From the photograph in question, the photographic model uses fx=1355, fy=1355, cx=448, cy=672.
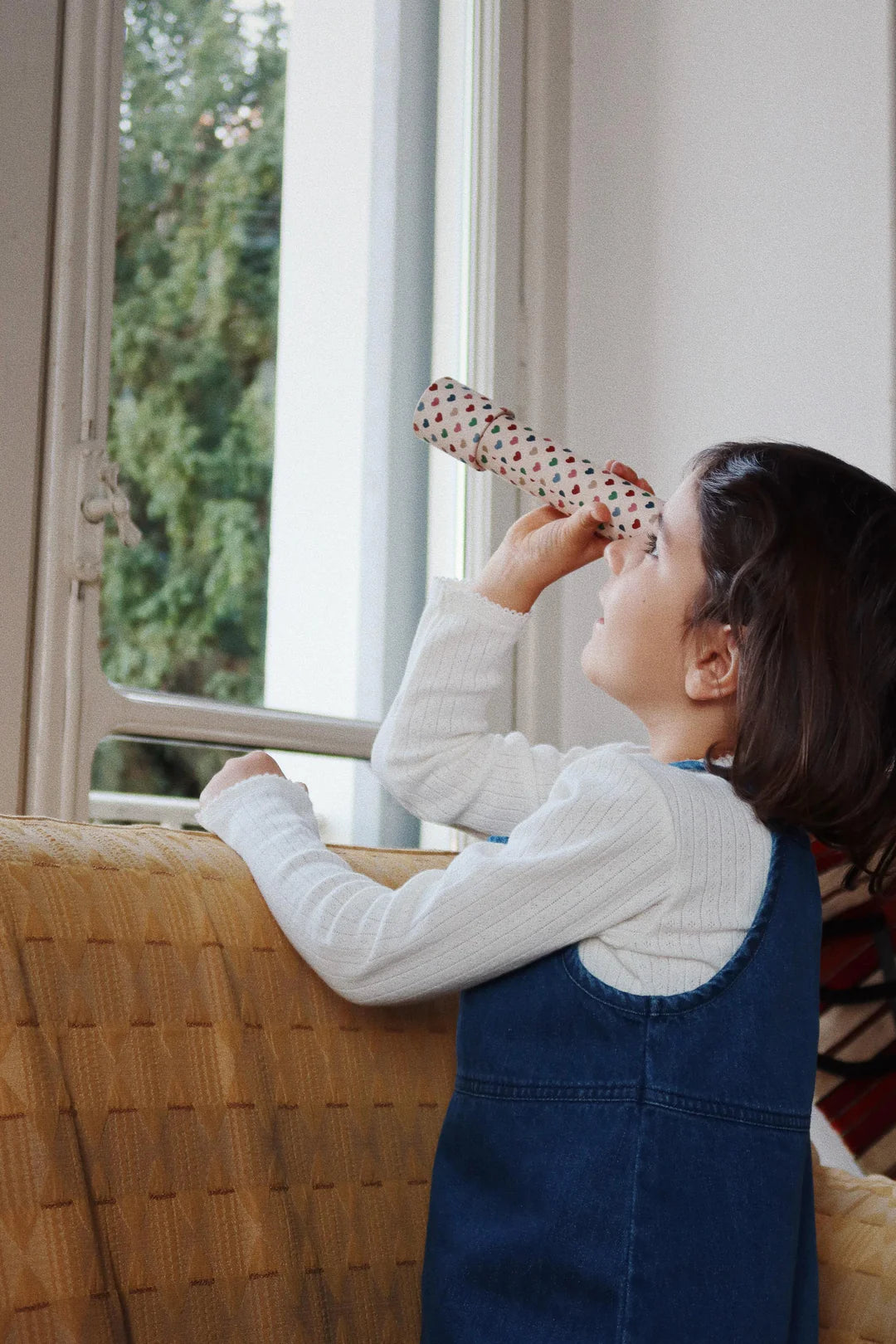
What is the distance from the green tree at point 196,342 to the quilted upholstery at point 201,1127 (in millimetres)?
677

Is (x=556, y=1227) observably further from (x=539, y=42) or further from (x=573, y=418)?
(x=539, y=42)

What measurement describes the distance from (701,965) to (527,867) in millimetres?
123

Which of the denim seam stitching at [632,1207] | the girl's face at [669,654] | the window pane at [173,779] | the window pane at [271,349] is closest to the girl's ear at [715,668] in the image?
the girl's face at [669,654]

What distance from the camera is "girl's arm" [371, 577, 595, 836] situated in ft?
3.61

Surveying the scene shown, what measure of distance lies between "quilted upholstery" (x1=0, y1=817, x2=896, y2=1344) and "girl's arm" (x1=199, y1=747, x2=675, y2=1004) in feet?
0.22

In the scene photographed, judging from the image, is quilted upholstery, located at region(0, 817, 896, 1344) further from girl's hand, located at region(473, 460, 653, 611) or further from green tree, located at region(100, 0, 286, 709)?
green tree, located at region(100, 0, 286, 709)

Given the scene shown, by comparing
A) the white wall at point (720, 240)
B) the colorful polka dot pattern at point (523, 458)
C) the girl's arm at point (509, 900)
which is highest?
the white wall at point (720, 240)

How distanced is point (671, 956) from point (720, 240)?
1225mm

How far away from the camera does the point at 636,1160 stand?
798mm

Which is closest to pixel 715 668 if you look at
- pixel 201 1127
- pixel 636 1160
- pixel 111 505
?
pixel 636 1160

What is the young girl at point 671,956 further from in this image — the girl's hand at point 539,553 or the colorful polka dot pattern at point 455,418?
the colorful polka dot pattern at point 455,418

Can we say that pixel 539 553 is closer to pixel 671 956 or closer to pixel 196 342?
pixel 671 956

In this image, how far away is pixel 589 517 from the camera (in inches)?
42.4

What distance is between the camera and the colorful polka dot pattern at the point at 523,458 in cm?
107
